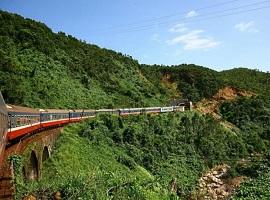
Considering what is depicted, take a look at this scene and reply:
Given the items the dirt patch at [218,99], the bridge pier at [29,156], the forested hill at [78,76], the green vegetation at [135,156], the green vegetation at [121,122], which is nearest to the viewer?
the bridge pier at [29,156]

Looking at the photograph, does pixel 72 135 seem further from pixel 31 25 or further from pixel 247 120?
pixel 247 120

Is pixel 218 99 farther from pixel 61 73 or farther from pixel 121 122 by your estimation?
pixel 121 122

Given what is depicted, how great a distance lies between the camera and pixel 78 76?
60.2 m

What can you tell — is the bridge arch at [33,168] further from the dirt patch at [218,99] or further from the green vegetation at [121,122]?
the dirt patch at [218,99]

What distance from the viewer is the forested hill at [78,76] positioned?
47719 mm

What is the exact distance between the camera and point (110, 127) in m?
40.8

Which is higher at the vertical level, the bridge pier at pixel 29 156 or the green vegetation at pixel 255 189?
the bridge pier at pixel 29 156

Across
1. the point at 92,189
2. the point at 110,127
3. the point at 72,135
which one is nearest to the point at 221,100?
the point at 110,127

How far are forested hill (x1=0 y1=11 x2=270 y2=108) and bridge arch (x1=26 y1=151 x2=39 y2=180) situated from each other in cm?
1745

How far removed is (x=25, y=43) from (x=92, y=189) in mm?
41076

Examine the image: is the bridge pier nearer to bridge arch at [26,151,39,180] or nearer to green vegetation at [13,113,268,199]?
bridge arch at [26,151,39,180]

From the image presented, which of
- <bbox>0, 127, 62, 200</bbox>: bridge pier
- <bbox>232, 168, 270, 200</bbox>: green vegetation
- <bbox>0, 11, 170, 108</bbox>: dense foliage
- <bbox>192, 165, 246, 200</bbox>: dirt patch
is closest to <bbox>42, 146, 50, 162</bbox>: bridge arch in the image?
<bbox>0, 127, 62, 200</bbox>: bridge pier

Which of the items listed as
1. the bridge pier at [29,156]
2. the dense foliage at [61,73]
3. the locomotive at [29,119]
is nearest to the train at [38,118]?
the locomotive at [29,119]

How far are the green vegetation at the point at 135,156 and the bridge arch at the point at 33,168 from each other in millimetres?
578
